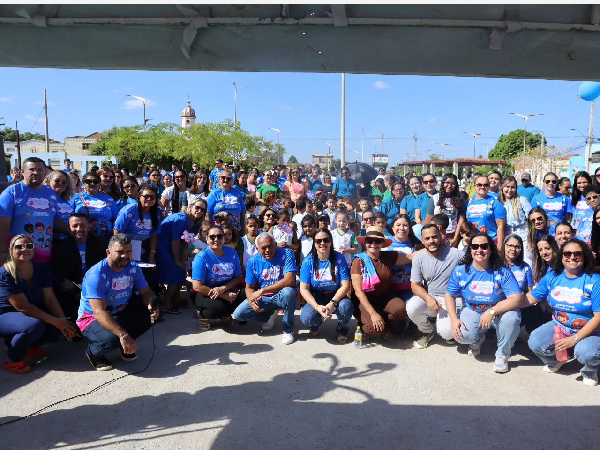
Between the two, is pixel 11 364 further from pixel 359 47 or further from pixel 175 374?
pixel 359 47

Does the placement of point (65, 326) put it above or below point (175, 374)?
above

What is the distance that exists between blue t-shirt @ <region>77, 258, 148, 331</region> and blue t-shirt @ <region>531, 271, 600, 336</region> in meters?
3.75

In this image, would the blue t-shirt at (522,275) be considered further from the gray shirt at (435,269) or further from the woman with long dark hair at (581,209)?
the woman with long dark hair at (581,209)

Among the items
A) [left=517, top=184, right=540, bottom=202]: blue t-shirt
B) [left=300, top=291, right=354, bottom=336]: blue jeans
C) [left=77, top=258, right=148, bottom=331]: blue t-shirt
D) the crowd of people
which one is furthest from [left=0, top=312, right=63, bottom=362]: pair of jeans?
[left=517, top=184, right=540, bottom=202]: blue t-shirt

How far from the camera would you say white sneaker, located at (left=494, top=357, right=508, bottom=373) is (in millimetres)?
4176

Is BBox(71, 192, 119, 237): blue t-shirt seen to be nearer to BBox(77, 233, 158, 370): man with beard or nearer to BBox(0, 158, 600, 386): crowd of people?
BBox(0, 158, 600, 386): crowd of people

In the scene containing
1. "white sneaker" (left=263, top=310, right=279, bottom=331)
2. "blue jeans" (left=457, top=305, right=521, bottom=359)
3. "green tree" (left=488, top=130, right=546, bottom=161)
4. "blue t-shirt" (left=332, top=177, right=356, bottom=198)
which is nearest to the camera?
"blue jeans" (left=457, top=305, right=521, bottom=359)

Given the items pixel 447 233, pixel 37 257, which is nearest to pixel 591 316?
pixel 447 233

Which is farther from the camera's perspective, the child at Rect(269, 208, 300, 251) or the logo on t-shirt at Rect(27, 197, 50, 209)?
the child at Rect(269, 208, 300, 251)

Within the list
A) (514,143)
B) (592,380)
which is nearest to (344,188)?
(592,380)

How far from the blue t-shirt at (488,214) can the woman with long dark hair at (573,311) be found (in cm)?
221

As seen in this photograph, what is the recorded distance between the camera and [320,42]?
2262 millimetres

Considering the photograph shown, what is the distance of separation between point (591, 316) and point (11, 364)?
5011mm

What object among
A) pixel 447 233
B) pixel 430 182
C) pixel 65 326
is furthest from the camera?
pixel 430 182
